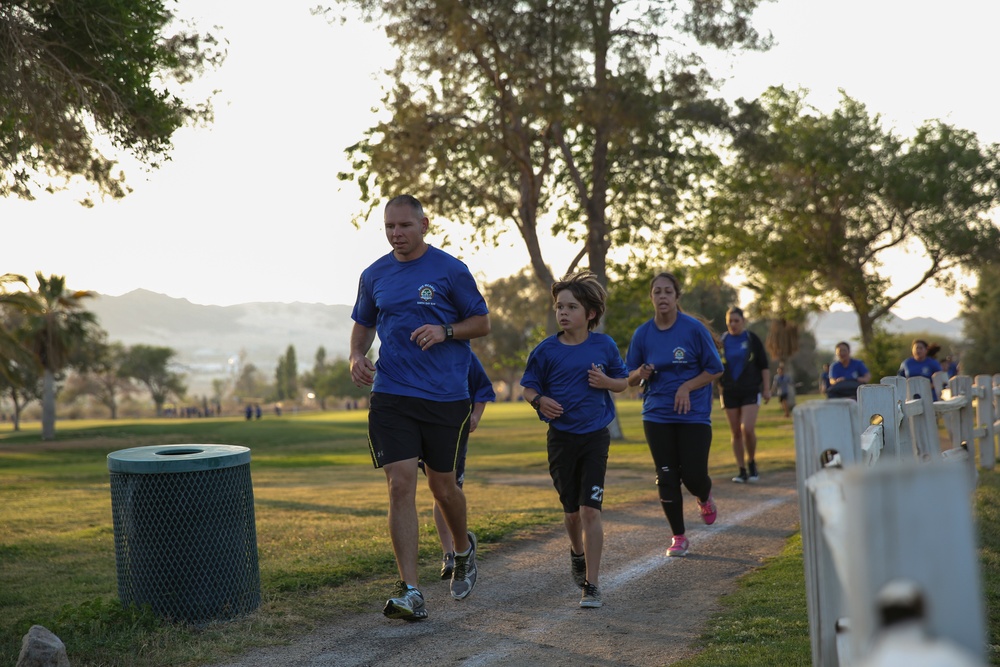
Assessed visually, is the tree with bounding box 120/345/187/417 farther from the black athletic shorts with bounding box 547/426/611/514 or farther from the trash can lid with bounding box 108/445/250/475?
the black athletic shorts with bounding box 547/426/611/514

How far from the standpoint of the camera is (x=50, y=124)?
37.0 feet

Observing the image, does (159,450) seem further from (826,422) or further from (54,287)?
(54,287)

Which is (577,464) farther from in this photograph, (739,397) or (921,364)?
(921,364)

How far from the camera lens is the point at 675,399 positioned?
312 inches

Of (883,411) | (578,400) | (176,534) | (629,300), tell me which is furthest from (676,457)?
(629,300)

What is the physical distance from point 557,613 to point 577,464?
973 mm

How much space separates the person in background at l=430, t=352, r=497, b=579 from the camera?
729 cm

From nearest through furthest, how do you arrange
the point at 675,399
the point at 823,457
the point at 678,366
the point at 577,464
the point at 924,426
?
the point at 823,457 → the point at 577,464 → the point at 675,399 → the point at 678,366 → the point at 924,426

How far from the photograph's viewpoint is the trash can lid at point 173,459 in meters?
5.85

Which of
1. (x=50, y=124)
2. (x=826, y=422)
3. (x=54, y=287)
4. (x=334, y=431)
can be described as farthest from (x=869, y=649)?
(x=54, y=287)

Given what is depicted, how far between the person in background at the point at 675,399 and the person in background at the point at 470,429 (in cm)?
120

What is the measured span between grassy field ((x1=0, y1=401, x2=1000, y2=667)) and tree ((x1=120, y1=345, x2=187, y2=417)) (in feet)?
331

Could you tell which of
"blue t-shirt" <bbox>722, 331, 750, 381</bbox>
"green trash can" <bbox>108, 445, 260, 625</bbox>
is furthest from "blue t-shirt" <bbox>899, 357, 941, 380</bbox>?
"green trash can" <bbox>108, 445, 260, 625</bbox>

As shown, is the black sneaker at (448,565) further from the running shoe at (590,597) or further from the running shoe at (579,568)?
the running shoe at (590,597)
